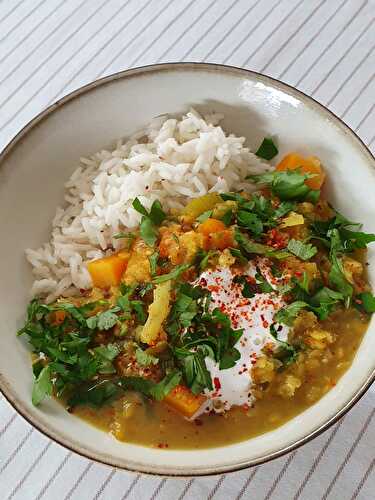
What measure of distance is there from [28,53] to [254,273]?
1.88 metres

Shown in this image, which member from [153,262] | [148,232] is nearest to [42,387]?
[153,262]

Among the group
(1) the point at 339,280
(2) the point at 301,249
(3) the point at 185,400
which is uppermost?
(2) the point at 301,249

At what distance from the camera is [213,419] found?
261cm

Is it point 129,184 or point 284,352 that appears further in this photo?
point 129,184

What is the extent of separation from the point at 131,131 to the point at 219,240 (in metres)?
0.78

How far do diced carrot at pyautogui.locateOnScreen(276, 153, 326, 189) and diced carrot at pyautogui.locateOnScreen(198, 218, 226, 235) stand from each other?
0.45 metres

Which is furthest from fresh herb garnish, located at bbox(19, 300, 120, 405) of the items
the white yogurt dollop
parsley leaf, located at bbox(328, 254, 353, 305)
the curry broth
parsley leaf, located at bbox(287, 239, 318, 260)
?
parsley leaf, located at bbox(328, 254, 353, 305)

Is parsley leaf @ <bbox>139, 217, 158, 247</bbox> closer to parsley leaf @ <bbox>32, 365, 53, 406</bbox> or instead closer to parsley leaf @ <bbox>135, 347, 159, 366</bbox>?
parsley leaf @ <bbox>135, 347, 159, 366</bbox>

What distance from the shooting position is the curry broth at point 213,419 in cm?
256

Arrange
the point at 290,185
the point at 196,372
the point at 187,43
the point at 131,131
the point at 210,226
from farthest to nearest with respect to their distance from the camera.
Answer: the point at 187,43
the point at 131,131
the point at 290,185
the point at 210,226
the point at 196,372

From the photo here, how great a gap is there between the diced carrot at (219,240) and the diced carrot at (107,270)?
36 centimetres

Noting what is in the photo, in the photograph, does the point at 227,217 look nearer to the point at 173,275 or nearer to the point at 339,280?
the point at 173,275

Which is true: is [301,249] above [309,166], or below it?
below

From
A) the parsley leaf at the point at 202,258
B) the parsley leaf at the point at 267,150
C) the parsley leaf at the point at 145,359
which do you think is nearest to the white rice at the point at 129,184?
the parsley leaf at the point at 267,150
